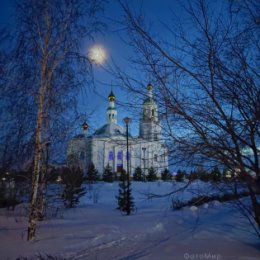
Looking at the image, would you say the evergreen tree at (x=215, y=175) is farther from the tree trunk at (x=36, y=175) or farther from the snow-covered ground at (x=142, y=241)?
the tree trunk at (x=36, y=175)

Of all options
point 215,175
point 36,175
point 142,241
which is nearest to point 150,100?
point 215,175

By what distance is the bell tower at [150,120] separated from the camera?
120 inches

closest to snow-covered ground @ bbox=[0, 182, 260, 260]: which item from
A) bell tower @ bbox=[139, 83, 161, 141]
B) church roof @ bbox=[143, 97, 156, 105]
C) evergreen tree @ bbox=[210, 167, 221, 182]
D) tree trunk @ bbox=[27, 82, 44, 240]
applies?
evergreen tree @ bbox=[210, 167, 221, 182]

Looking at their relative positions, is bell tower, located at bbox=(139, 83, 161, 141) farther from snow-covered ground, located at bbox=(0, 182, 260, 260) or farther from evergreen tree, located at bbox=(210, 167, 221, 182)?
snow-covered ground, located at bbox=(0, 182, 260, 260)

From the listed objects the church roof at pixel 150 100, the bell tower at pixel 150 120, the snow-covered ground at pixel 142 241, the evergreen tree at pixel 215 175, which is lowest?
the snow-covered ground at pixel 142 241

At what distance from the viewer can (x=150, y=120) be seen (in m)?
3.14

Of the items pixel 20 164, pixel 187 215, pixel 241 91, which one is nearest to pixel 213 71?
pixel 241 91

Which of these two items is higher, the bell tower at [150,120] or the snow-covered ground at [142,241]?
the bell tower at [150,120]

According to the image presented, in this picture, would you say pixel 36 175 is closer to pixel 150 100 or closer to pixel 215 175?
pixel 150 100

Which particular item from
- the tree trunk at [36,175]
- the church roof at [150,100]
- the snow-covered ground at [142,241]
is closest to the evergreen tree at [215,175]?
the snow-covered ground at [142,241]

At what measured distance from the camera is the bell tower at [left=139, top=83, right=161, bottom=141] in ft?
10.0

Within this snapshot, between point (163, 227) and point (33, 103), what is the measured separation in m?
6.03

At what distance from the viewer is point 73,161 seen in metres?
8.79

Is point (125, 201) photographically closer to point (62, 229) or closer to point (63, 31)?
point (62, 229)
